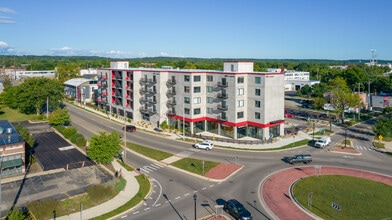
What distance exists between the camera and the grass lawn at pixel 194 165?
4948cm

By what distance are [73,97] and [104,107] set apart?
26930 mm

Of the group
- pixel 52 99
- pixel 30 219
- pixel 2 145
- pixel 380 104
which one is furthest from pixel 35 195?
Result: pixel 380 104

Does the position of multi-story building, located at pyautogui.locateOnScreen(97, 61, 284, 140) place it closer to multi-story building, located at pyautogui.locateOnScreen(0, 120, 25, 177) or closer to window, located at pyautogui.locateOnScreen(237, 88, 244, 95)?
window, located at pyautogui.locateOnScreen(237, 88, 244, 95)

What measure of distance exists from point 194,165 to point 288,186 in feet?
49.7

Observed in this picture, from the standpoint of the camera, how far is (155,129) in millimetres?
78875

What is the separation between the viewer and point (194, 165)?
52.0 meters

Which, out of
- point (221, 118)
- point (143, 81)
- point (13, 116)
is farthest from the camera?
point (13, 116)

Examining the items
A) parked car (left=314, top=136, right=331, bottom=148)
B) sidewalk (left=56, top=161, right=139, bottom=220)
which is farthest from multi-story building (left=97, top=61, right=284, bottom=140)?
sidewalk (left=56, top=161, right=139, bottom=220)

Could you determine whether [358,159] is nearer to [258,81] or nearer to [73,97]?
[258,81]

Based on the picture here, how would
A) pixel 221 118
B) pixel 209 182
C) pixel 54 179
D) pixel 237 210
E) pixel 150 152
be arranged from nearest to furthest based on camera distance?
pixel 237 210 < pixel 209 182 < pixel 54 179 < pixel 150 152 < pixel 221 118

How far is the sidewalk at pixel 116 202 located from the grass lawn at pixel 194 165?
25.8ft

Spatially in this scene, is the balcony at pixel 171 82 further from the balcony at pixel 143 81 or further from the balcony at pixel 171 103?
the balcony at pixel 143 81

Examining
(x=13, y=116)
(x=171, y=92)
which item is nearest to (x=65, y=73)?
(x=13, y=116)

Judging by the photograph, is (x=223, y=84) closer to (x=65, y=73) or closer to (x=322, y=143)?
(x=322, y=143)
